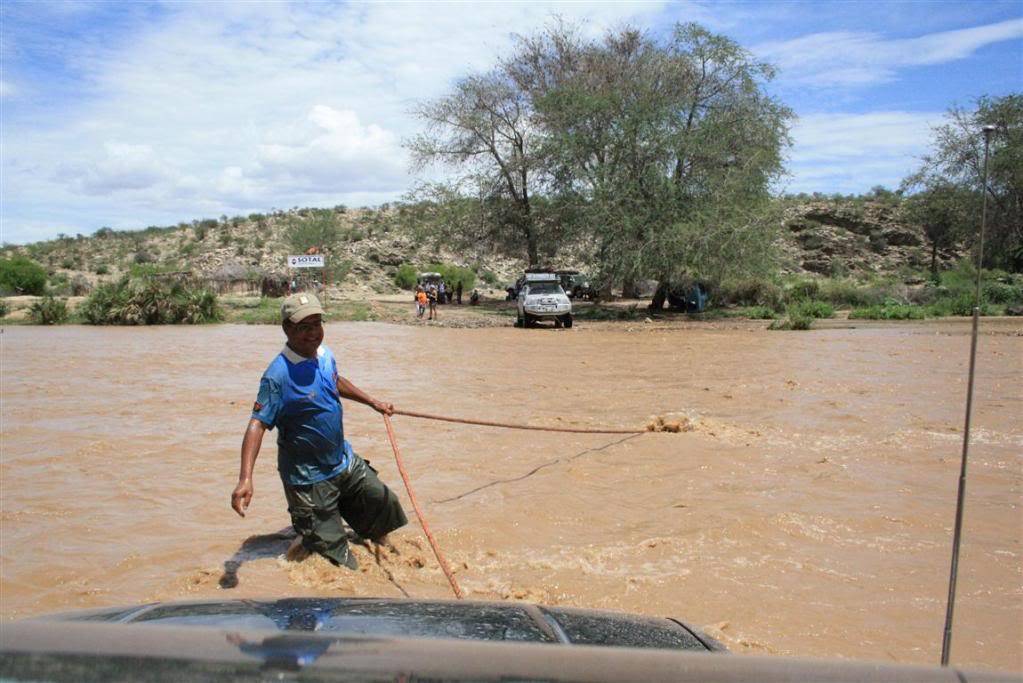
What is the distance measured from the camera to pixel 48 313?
3284 cm

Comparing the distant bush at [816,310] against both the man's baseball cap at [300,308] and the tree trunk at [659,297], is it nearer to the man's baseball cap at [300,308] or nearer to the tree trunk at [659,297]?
the tree trunk at [659,297]

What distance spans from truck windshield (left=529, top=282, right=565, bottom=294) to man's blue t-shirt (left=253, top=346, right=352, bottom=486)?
24950 mm

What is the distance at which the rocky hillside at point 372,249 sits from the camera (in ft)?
197

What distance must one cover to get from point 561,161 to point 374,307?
1040 centimetres

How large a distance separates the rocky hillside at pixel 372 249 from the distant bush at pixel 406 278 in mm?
725

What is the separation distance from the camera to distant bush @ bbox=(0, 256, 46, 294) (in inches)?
1689

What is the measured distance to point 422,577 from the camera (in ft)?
19.7

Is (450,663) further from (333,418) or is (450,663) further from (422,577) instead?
(422,577)

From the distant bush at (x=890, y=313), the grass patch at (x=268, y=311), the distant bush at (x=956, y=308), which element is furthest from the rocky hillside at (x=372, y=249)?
the distant bush at (x=890, y=313)

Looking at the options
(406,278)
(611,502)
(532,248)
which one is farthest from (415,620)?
(406,278)

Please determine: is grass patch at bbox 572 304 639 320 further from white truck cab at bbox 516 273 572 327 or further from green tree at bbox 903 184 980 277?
green tree at bbox 903 184 980 277

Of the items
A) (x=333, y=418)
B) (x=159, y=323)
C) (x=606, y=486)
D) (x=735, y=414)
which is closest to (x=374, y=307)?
(x=159, y=323)

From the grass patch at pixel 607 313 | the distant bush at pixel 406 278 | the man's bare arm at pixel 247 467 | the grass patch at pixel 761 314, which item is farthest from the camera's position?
the distant bush at pixel 406 278

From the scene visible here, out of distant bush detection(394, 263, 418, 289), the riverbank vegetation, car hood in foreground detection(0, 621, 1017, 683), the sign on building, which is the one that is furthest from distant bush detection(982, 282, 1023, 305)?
car hood in foreground detection(0, 621, 1017, 683)
